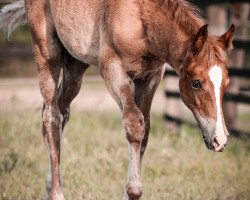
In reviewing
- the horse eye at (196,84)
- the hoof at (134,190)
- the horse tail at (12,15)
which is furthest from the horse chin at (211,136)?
the horse tail at (12,15)

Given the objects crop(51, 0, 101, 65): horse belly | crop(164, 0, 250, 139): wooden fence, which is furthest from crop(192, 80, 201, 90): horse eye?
crop(164, 0, 250, 139): wooden fence

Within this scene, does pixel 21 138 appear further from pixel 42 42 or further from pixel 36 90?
pixel 36 90

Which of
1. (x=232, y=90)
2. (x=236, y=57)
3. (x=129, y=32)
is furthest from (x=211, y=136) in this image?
(x=236, y=57)

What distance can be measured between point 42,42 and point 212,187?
2136 mm

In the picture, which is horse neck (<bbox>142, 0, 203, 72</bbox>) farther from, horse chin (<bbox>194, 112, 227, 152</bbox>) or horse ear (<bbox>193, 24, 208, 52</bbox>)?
horse chin (<bbox>194, 112, 227, 152</bbox>)

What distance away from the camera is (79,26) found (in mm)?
5656

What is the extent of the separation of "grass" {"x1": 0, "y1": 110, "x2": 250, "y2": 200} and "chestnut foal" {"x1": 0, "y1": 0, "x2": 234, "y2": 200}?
630mm

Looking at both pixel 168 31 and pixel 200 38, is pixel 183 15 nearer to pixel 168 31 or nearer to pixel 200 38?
pixel 168 31

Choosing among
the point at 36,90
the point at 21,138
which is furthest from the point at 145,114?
the point at 36,90

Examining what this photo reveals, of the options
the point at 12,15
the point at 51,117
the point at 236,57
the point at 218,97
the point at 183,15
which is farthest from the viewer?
the point at 236,57

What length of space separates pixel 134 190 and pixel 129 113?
1.95 feet

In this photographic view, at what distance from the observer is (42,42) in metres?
6.05

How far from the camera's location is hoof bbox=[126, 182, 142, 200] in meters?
5.04

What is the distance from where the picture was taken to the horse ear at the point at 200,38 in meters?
4.59
